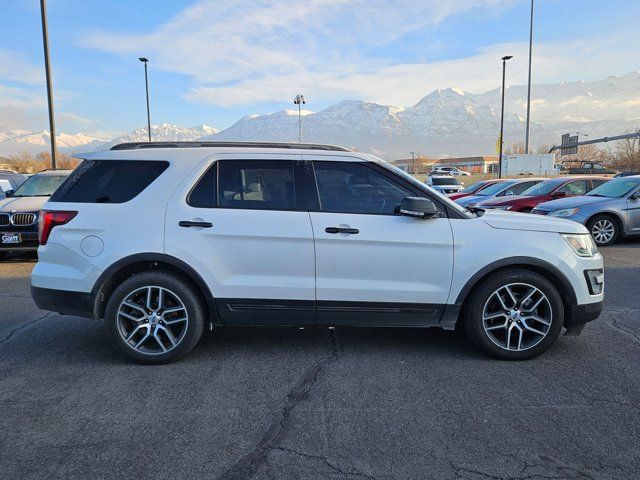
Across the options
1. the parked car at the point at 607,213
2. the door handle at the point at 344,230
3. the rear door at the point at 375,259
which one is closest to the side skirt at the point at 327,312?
the rear door at the point at 375,259

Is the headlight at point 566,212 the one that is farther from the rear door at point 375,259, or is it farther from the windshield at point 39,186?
the windshield at point 39,186

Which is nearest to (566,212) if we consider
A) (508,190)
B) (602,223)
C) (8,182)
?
(602,223)

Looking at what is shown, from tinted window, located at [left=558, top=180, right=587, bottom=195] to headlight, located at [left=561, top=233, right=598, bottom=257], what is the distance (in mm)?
9568

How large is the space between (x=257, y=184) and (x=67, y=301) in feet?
6.28

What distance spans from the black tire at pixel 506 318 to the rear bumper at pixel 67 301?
3.25 m

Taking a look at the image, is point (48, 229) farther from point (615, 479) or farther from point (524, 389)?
point (615, 479)

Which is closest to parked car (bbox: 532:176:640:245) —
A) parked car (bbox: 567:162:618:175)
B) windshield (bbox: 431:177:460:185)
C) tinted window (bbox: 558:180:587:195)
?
tinted window (bbox: 558:180:587:195)

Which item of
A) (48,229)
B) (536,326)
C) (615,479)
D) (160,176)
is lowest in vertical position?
(615,479)

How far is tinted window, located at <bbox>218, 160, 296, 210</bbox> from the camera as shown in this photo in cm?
413

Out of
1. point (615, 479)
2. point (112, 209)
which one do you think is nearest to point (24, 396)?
point (112, 209)

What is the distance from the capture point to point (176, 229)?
4.05 m

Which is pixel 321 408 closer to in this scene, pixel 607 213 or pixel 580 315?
pixel 580 315

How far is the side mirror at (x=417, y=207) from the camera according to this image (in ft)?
12.9

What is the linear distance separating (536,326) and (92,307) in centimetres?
383
